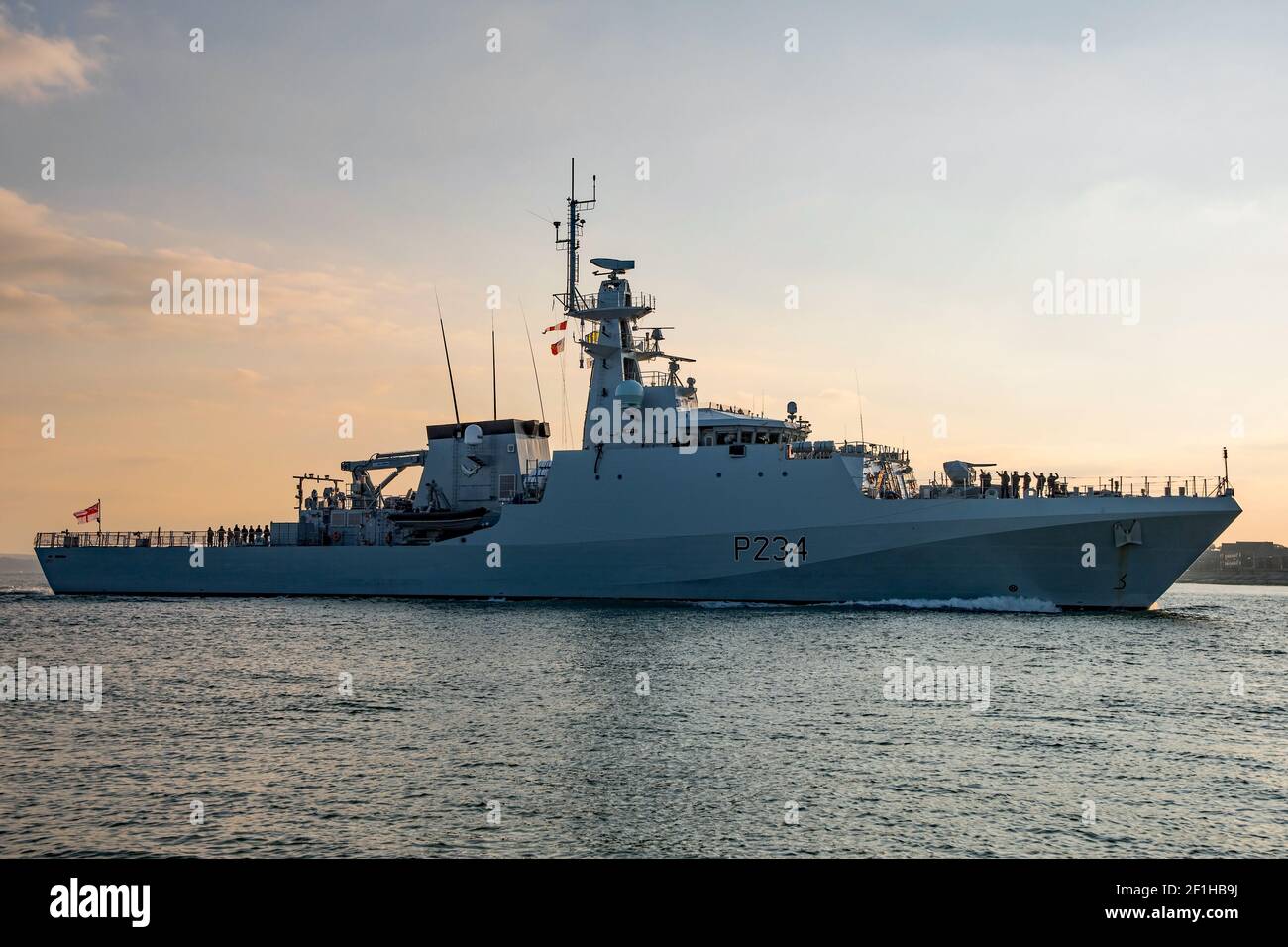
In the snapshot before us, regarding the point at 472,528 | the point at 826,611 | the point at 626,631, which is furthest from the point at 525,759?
the point at 472,528

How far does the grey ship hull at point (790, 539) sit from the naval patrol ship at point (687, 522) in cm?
5

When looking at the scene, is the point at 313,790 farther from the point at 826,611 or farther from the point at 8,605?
the point at 8,605

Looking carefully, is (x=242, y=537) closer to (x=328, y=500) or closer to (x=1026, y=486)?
(x=328, y=500)

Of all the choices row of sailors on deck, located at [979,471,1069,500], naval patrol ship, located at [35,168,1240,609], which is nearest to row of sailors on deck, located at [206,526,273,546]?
naval patrol ship, located at [35,168,1240,609]

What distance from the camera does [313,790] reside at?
1045cm

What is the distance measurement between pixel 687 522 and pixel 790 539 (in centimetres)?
298

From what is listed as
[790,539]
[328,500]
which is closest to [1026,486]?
[790,539]

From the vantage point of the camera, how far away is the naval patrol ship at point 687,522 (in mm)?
25750

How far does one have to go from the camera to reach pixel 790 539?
27.4m

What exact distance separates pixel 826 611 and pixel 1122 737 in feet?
45.4

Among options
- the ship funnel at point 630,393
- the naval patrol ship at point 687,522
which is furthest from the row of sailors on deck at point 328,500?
the ship funnel at point 630,393
